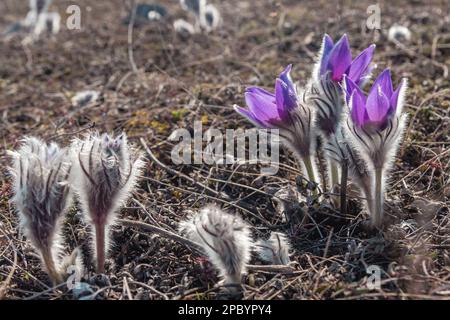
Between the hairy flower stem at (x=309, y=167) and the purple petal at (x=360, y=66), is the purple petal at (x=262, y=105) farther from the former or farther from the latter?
the purple petal at (x=360, y=66)

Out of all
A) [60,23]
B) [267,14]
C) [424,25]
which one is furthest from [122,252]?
[60,23]

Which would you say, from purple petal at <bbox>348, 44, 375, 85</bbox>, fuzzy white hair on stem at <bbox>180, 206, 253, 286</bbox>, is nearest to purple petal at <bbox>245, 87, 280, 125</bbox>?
purple petal at <bbox>348, 44, 375, 85</bbox>

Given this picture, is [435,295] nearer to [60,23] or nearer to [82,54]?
[82,54]

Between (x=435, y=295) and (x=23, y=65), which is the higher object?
(x=23, y=65)

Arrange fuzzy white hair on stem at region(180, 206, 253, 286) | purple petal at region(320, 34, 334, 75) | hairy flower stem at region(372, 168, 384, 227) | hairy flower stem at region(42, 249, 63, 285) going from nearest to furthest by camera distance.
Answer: fuzzy white hair on stem at region(180, 206, 253, 286)
hairy flower stem at region(42, 249, 63, 285)
hairy flower stem at region(372, 168, 384, 227)
purple petal at region(320, 34, 334, 75)

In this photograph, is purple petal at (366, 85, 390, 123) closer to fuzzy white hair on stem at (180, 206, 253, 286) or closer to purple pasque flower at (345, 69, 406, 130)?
purple pasque flower at (345, 69, 406, 130)
